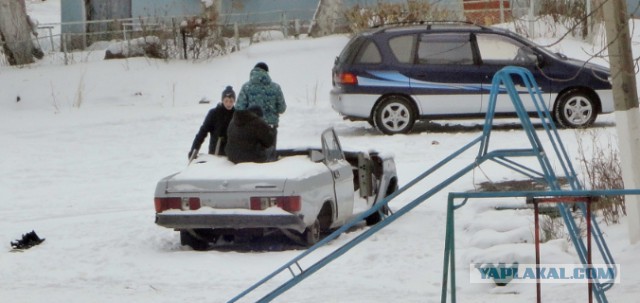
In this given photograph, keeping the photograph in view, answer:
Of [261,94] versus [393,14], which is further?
[393,14]

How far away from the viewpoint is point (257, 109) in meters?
14.2

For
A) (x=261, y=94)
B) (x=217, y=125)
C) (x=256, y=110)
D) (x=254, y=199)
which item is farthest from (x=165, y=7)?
(x=254, y=199)

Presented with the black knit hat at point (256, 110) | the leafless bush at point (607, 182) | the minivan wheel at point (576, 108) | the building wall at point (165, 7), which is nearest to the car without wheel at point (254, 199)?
the black knit hat at point (256, 110)

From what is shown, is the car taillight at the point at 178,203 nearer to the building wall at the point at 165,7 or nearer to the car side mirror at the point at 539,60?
the car side mirror at the point at 539,60

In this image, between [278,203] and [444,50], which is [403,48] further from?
[278,203]

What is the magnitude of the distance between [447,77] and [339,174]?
8900 mm

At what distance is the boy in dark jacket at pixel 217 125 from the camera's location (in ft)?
48.3

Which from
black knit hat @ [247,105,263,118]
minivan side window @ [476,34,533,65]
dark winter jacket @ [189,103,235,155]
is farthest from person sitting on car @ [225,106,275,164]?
minivan side window @ [476,34,533,65]

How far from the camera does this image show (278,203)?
12477mm

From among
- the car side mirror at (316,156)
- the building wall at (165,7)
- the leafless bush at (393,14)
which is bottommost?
the car side mirror at (316,156)

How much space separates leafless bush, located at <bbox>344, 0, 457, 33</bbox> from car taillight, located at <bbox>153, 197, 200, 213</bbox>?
1853 centimetres

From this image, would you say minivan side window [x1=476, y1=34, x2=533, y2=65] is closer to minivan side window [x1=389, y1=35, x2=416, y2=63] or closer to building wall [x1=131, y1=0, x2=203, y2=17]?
minivan side window [x1=389, y1=35, x2=416, y2=63]

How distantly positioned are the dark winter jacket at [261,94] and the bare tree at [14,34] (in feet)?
60.1

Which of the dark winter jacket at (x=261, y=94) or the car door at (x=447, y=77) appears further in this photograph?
the car door at (x=447, y=77)
